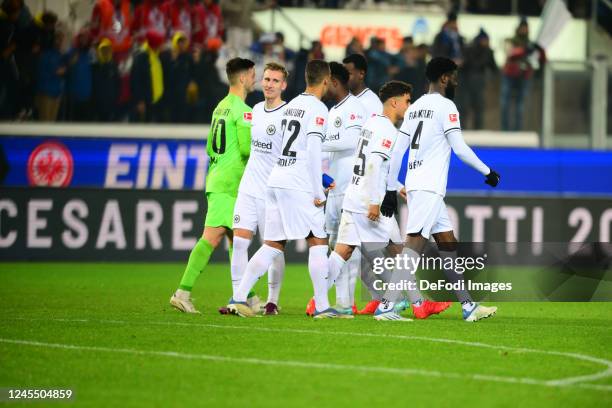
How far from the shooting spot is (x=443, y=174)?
11820mm

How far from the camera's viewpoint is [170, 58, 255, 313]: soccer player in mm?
12562

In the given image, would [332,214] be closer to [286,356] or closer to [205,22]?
[286,356]

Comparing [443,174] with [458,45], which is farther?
[458,45]

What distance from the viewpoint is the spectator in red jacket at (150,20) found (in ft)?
73.0

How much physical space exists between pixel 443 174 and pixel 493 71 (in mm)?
11143

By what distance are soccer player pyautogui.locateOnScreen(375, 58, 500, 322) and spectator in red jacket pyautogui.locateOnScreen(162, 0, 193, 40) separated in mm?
11331

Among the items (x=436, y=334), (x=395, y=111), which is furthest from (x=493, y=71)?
(x=436, y=334)

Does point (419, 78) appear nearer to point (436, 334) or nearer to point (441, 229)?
point (441, 229)

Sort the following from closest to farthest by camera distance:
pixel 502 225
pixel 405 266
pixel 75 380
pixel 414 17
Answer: pixel 75 380
pixel 405 266
pixel 502 225
pixel 414 17

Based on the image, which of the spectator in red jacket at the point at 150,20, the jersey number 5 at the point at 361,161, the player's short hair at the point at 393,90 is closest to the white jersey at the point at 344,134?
the jersey number 5 at the point at 361,161

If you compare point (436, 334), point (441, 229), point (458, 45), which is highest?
point (458, 45)

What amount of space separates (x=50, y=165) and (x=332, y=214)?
844 cm

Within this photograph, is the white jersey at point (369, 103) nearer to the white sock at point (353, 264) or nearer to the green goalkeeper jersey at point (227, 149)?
the green goalkeeper jersey at point (227, 149)

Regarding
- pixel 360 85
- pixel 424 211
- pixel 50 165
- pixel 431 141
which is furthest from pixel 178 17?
pixel 424 211
